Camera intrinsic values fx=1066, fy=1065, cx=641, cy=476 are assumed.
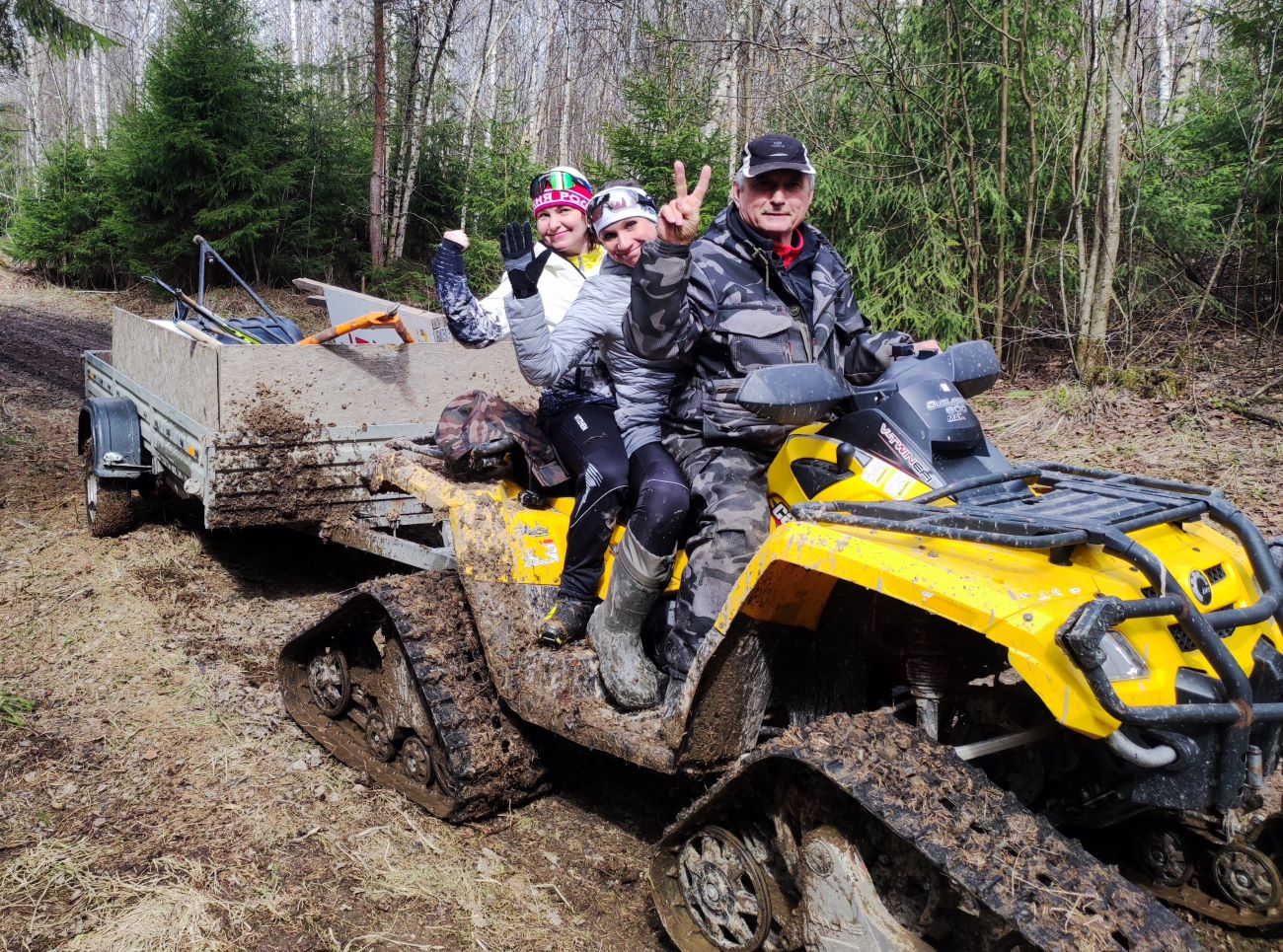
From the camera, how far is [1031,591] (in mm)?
2244

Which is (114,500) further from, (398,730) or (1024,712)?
(1024,712)

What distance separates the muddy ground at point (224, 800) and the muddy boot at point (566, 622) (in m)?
0.73

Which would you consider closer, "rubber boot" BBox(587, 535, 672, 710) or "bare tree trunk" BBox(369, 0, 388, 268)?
"rubber boot" BBox(587, 535, 672, 710)

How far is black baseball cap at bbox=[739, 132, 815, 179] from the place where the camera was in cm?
341

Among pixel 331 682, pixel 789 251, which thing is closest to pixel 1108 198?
pixel 789 251

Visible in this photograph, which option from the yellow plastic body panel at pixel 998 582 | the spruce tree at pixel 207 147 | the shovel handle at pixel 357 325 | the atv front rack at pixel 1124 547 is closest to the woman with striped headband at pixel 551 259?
the shovel handle at pixel 357 325

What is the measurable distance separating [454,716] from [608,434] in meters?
1.16

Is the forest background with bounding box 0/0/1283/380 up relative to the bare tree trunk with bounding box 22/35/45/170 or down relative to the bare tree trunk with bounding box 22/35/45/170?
down

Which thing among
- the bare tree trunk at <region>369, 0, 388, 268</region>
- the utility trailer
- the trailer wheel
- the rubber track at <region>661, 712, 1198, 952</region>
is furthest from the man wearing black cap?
the bare tree trunk at <region>369, 0, 388, 268</region>

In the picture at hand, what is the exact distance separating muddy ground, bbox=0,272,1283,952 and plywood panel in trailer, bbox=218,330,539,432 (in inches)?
48.4

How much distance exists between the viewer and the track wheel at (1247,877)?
9.91 ft

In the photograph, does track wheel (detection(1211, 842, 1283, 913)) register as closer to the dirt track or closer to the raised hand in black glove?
the raised hand in black glove

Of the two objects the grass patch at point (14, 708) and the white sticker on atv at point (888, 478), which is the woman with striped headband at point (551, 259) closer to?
the white sticker on atv at point (888, 478)

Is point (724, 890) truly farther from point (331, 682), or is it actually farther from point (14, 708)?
point (14, 708)
